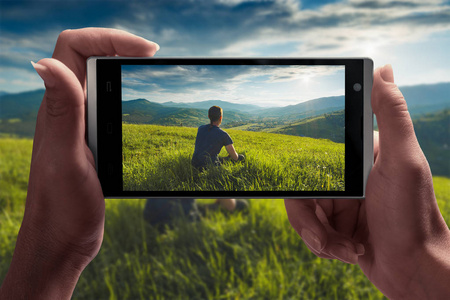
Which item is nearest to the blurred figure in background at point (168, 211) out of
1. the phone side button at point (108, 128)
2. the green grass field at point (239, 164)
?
the green grass field at point (239, 164)

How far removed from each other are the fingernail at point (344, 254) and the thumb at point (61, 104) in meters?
1.20

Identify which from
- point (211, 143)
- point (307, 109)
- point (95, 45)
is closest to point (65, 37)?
point (95, 45)

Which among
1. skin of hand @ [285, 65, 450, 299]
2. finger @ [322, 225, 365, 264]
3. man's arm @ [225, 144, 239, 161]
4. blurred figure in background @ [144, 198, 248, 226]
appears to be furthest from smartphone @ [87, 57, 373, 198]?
blurred figure in background @ [144, 198, 248, 226]

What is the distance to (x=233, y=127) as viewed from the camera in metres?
1.56

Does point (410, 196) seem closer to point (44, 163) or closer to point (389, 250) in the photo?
point (389, 250)

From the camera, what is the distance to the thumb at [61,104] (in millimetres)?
1202

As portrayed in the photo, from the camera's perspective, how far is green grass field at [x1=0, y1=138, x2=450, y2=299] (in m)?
2.92

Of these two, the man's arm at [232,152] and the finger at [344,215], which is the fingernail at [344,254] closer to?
the finger at [344,215]

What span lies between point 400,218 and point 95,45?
1509 millimetres

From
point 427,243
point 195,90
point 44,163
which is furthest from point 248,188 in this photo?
point 44,163

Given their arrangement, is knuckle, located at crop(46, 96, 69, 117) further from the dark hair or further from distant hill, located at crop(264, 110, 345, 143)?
distant hill, located at crop(264, 110, 345, 143)

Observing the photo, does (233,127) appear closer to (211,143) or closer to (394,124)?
(211,143)

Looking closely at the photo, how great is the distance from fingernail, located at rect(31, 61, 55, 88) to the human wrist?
0.60m

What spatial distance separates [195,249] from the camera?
3287 mm
